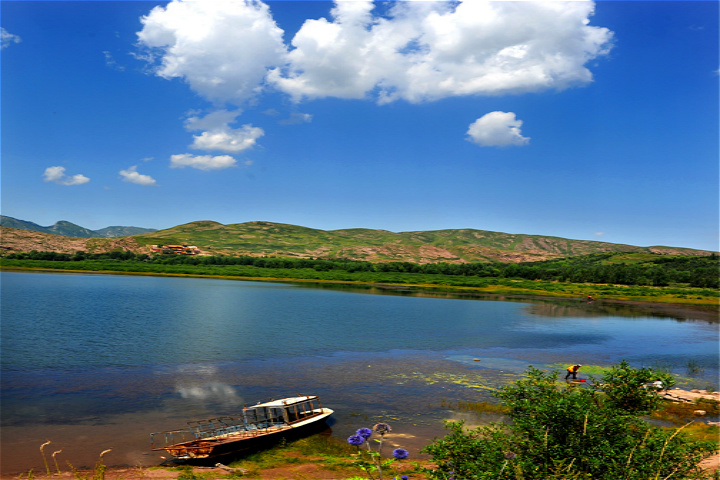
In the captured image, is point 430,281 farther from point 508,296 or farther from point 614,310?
point 614,310

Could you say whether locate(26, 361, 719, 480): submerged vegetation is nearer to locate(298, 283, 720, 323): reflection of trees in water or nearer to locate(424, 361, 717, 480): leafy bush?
locate(424, 361, 717, 480): leafy bush

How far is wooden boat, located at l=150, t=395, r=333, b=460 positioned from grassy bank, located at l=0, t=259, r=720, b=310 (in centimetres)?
12156

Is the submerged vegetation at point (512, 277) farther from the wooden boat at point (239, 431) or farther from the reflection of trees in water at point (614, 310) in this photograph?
the wooden boat at point (239, 431)

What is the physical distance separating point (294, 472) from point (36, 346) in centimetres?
3956

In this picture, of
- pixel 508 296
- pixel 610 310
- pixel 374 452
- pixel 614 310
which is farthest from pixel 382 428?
pixel 508 296

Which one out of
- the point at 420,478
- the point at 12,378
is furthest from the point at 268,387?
the point at 12,378

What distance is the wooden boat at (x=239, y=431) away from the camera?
22406 mm

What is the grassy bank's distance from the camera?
457 feet

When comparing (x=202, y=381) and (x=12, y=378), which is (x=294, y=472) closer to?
(x=202, y=381)

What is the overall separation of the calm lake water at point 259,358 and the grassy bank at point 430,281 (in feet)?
167

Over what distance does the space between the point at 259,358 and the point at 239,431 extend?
2108cm

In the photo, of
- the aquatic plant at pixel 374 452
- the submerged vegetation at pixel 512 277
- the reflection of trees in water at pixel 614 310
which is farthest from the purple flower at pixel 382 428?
the submerged vegetation at pixel 512 277

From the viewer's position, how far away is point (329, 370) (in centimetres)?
4209

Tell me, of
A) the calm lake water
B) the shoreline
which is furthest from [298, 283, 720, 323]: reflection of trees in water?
the calm lake water
